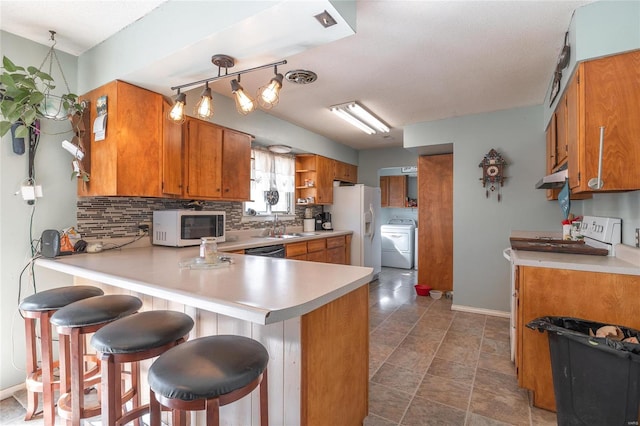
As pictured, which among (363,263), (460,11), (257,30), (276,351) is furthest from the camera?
(363,263)

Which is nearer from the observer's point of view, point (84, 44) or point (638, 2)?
point (638, 2)

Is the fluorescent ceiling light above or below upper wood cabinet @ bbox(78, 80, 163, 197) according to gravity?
above

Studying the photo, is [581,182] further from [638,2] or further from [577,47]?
[638,2]

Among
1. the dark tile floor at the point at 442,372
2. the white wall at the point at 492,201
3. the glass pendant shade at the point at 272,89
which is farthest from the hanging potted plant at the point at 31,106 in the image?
the white wall at the point at 492,201

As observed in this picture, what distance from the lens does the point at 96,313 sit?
4.44ft

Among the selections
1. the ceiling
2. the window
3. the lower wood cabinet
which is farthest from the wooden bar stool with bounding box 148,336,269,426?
the window

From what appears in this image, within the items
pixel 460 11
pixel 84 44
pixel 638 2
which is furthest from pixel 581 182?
pixel 84 44

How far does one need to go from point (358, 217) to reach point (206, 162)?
276 cm

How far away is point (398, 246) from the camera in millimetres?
6371

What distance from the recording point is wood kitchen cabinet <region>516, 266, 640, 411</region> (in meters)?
1.60

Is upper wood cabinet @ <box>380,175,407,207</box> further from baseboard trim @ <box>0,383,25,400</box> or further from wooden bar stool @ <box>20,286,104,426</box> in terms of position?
baseboard trim @ <box>0,383,25,400</box>

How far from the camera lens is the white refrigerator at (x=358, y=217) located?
491cm

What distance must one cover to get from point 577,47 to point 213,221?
299cm

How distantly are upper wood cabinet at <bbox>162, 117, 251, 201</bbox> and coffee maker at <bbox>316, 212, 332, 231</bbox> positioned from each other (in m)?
1.87
